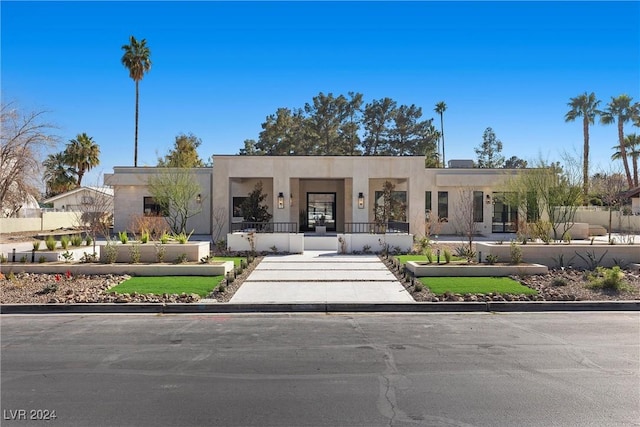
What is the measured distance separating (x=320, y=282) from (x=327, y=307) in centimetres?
268

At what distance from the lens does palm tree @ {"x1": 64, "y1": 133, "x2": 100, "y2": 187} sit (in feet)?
150

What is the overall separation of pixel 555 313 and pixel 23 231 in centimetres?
3412

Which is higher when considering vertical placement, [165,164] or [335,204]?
[165,164]

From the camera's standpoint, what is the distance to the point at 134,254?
13805 mm

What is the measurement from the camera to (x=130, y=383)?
210 inches

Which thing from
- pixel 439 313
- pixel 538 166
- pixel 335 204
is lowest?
pixel 439 313

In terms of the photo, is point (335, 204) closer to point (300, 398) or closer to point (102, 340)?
point (102, 340)

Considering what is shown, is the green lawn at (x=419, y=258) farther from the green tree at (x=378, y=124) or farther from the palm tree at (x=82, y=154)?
the palm tree at (x=82, y=154)

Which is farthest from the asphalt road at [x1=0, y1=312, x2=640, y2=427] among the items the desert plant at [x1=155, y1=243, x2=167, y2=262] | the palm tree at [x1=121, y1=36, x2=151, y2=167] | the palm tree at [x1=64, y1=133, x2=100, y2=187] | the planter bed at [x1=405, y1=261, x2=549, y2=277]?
the palm tree at [x1=64, y1=133, x2=100, y2=187]

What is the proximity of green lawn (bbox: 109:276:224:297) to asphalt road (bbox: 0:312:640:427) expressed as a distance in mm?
2011

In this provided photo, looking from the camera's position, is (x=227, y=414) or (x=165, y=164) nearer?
(x=227, y=414)

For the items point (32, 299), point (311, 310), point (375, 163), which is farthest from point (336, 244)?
point (32, 299)

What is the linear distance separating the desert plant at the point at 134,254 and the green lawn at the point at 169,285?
55.3 inches

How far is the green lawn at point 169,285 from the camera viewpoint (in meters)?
10.7
